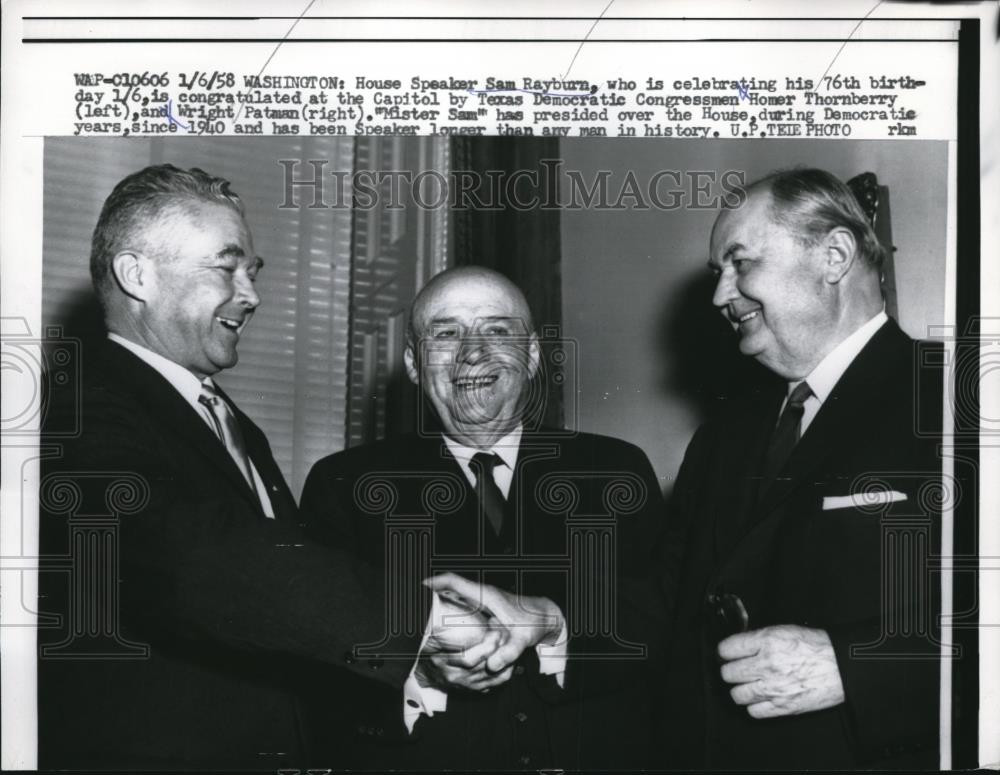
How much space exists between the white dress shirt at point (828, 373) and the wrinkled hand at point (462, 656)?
3.08 ft

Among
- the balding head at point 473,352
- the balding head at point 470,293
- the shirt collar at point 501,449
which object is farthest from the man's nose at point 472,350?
the shirt collar at point 501,449

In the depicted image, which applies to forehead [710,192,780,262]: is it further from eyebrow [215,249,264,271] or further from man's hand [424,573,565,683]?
eyebrow [215,249,264,271]

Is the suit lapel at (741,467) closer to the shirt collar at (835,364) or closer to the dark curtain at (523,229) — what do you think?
the shirt collar at (835,364)

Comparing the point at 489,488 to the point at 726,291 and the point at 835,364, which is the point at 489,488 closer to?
the point at 726,291

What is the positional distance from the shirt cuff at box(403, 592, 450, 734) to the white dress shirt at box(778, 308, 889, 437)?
112 centimetres

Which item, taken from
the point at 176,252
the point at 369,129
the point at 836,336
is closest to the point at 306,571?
the point at 176,252

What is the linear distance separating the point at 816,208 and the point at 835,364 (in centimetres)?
41

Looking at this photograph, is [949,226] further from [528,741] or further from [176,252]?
[176,252]

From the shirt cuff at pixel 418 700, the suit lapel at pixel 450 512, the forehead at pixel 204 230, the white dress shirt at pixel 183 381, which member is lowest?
the shirt cuff at pixel 418 700

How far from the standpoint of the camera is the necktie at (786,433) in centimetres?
327

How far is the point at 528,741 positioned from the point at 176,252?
4.96 ft

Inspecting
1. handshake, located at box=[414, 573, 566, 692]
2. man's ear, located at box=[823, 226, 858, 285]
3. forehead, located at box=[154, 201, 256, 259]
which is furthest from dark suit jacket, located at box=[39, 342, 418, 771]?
man's ear, located at box=[823, 226, 858, 285]

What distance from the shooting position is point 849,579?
3.18 metres

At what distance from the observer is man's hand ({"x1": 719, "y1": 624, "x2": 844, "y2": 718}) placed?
3.12 m
